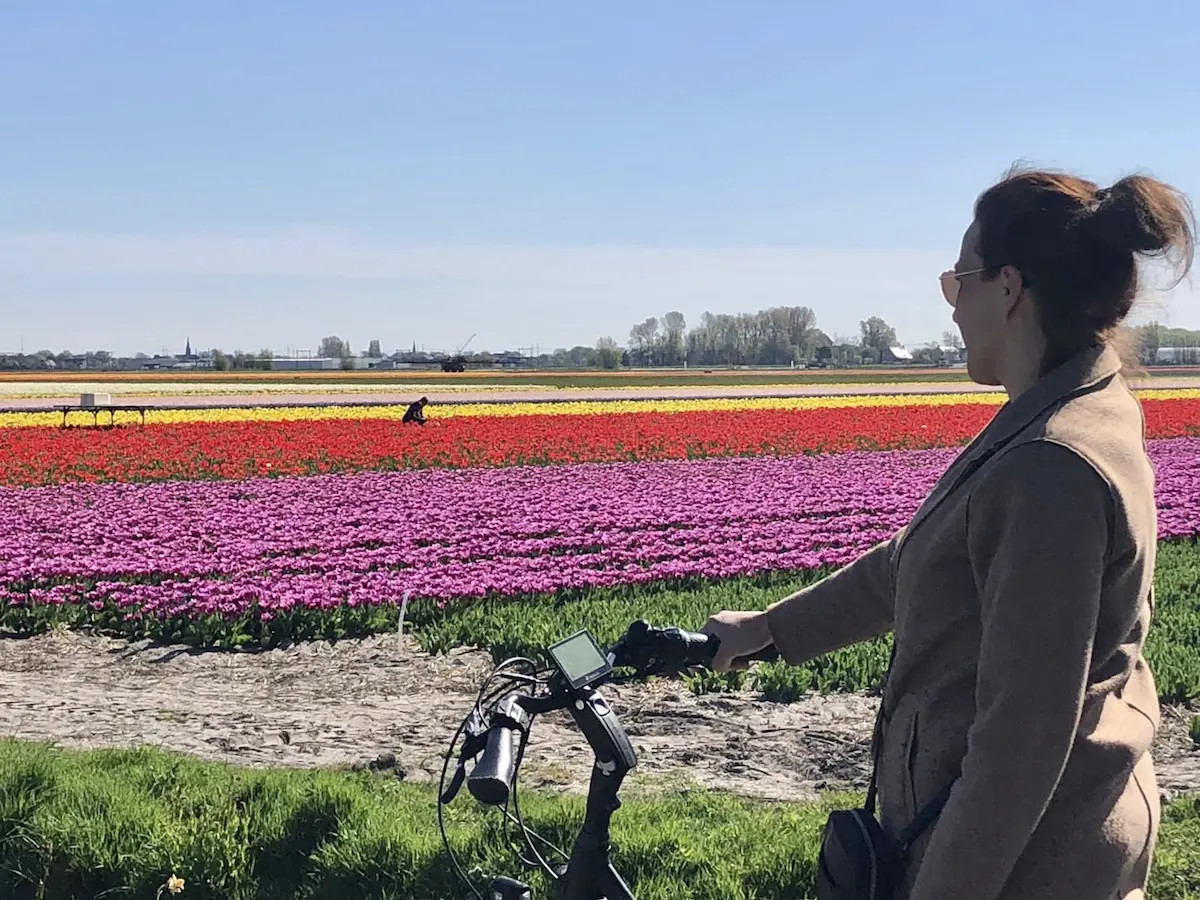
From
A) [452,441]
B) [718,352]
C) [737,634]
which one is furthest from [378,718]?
[718,352]

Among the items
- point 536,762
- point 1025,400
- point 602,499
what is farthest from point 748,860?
Answer: point 602,499

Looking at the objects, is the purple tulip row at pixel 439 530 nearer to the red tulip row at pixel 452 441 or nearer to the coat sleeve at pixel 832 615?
the red tulip row at pixel 452 441

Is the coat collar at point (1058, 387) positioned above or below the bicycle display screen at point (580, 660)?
above

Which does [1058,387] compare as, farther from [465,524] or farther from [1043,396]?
[465,524]

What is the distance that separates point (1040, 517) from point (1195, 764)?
492 centimetres

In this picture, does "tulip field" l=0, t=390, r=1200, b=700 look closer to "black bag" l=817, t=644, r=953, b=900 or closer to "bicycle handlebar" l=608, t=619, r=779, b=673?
"bicycle handlebar" l=608, t=619, r=779, b=673

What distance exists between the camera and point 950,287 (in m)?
2.02

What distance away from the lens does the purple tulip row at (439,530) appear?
987cm

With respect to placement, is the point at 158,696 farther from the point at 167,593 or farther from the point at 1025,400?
the point at 1025,400

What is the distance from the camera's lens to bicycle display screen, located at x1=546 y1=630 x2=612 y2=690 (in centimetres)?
209

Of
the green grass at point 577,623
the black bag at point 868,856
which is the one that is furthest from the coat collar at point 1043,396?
the green grass at point 577,623

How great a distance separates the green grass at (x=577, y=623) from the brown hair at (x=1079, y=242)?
5.34m

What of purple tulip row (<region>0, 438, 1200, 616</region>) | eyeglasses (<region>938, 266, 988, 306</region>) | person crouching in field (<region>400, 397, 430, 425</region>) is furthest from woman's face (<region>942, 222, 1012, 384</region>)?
person crouching in field (<region>400, 397, 430, 425</region>)

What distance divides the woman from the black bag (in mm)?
24
